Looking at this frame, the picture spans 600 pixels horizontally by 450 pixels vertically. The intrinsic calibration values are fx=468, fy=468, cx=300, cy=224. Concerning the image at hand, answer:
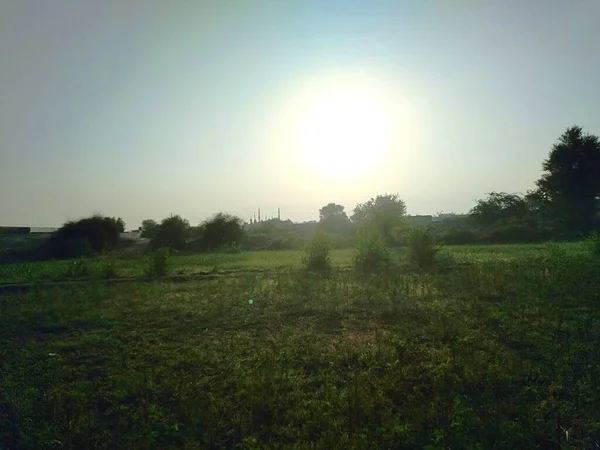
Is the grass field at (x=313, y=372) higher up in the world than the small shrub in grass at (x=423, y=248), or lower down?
lower down

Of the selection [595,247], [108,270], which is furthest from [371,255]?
[108,270]

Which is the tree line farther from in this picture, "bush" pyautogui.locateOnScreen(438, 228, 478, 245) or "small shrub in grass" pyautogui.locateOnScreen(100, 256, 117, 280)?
"small shrub in grass" pyautogui.locateOnScreen(100, 256, 117, 280)

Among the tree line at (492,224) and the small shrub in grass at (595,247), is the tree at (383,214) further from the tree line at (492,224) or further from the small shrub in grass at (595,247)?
the small shrub in grass at (595,247)

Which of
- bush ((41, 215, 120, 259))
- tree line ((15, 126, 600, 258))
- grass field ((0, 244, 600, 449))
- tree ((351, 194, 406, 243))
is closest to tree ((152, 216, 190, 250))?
tree line ((15, 126, 600, 258))

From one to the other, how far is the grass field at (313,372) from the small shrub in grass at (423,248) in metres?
5.21

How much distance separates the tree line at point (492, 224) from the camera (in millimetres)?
33781

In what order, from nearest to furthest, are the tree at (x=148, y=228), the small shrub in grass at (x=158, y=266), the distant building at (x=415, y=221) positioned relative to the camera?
the small shrub in grass at (x=158, y=266), the distant building at (x=415, y=221), the tree at (x=148, y=228)

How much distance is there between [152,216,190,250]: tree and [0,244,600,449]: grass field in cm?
2951

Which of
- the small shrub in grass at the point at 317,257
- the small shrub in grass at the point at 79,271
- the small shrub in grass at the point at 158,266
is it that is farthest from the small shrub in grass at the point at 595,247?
the small shrub in grass at the point at 79,271

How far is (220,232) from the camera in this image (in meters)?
39.8

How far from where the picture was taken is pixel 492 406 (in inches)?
157

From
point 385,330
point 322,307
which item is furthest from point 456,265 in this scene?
point 385,330

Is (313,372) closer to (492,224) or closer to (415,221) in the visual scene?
(415,221)

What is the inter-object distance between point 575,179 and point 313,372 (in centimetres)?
3761
